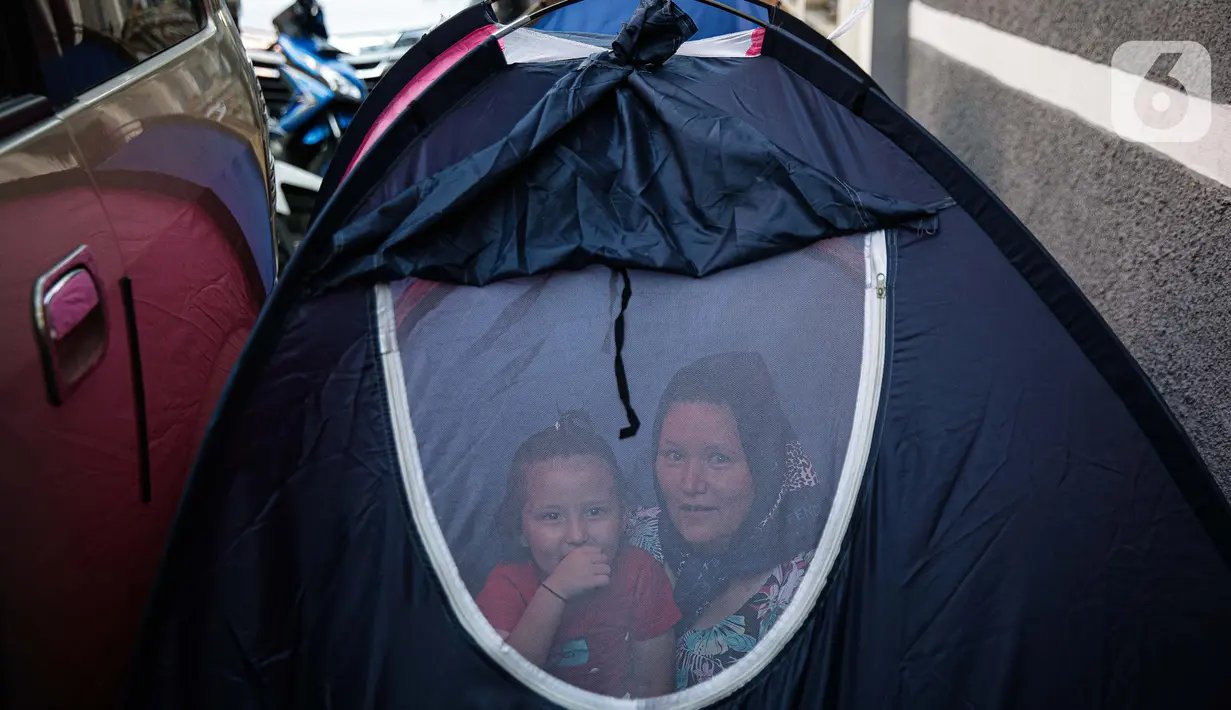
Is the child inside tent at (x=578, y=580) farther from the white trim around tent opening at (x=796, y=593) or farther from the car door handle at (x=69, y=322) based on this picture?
the car door handle at (x=69, y=322)

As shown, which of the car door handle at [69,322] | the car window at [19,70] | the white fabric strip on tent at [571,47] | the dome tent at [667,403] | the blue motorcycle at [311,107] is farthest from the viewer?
the blue motorcycle at [311,107]

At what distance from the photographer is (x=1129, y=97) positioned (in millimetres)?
2156

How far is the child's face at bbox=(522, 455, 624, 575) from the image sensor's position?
1508mm

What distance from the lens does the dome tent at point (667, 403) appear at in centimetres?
147

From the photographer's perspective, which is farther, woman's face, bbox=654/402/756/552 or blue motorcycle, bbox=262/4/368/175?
blue motorcycle, bbox=262/4/368/175

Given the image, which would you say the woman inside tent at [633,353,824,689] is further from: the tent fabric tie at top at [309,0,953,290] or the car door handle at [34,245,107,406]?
the car door handle at [34,245,107,406]

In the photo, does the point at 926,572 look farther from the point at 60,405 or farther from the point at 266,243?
the point at 266,243

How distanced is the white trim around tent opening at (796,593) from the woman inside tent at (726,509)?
0.07 ft

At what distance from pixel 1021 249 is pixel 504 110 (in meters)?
0.90

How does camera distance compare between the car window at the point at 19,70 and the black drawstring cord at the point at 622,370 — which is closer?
the car window at the point at 19,70

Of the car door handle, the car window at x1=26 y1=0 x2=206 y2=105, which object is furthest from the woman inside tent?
the car window at x1=26 y1=0 x2=206 y2=105

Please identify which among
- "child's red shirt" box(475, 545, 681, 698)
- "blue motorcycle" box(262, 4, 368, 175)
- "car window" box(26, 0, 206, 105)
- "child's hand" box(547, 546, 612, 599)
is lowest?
"child's red shirt" box(475, 545, 681, 698)

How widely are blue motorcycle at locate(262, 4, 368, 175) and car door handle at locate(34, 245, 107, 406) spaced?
2.82 metres

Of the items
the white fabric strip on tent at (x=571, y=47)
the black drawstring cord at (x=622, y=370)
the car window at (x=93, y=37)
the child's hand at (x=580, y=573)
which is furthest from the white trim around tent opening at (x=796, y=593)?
the car window at (x=93, y=37)
